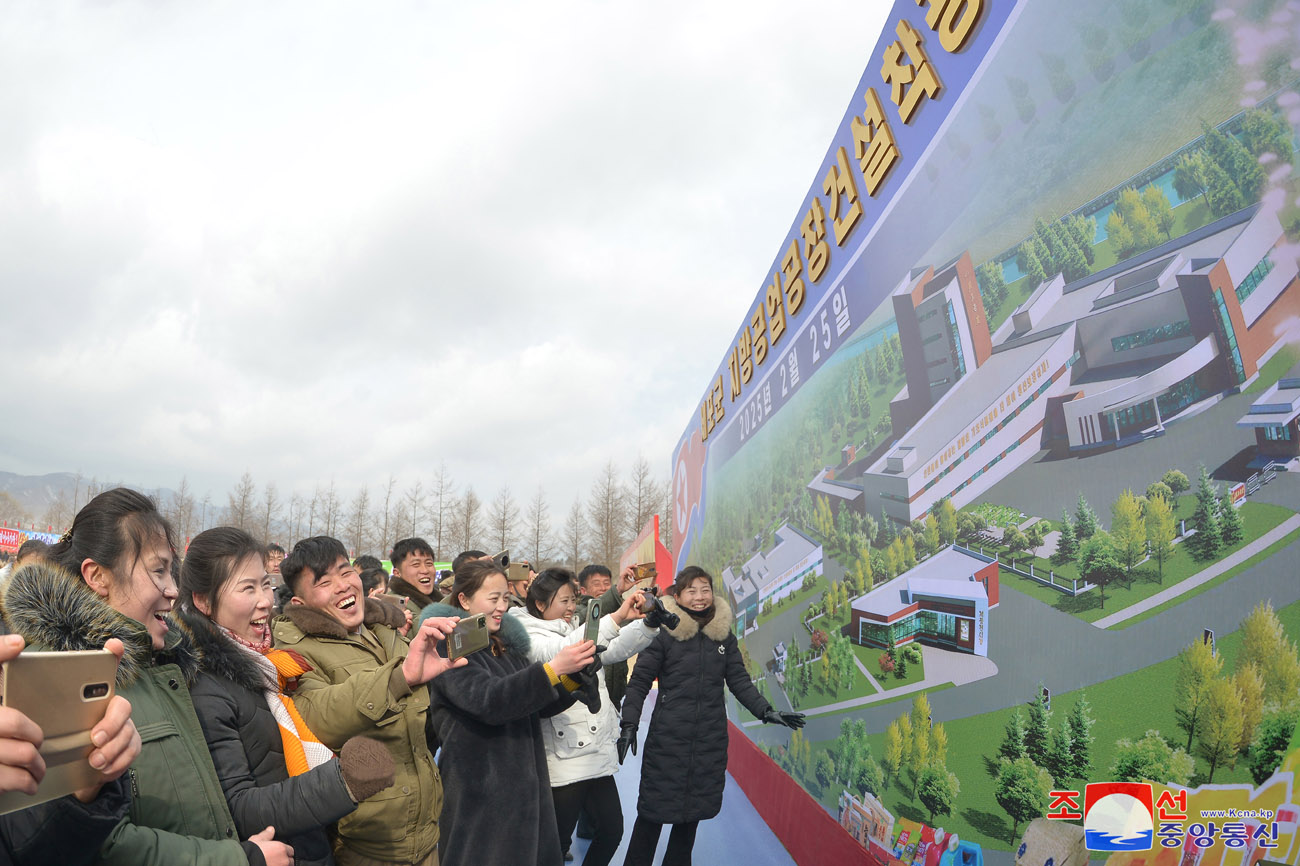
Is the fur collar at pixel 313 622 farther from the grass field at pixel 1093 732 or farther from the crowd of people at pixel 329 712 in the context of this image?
the grass field at pixel 1093 732

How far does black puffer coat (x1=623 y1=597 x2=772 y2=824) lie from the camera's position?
3.35 m

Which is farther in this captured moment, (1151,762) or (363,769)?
(1151,762)

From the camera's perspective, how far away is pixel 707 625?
357 centimetres

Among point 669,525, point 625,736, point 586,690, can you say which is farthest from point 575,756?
point 669,525

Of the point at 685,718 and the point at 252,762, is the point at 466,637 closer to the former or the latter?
the point at 252,762

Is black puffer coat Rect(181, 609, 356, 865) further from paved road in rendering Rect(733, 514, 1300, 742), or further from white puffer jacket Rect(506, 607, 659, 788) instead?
paved road in rendering Rect(733, 514, 1300, 742)

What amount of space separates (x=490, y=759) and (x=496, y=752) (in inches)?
1.0

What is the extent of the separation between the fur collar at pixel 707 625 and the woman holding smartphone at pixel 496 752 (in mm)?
1137

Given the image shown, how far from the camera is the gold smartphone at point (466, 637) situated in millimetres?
1976

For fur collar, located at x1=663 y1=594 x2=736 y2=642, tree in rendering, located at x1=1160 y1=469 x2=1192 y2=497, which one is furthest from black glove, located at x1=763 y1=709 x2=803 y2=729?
tree in rendering, located at x1=1160 y1=469 x2=1192 y2=497

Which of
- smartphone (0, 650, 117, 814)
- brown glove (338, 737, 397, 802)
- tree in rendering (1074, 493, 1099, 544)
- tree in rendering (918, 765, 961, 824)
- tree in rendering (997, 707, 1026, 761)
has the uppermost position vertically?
tree in rendering (1074, 493, 1099, 544)

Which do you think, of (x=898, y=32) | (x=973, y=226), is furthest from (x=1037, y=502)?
(x=898, y=32)

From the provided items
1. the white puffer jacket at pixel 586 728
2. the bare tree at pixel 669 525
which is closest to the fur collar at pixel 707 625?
the white puffer jacket at pixel 586 728

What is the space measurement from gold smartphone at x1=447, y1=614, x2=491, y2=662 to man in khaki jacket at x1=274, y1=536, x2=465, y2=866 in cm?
2
